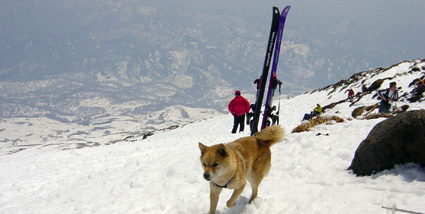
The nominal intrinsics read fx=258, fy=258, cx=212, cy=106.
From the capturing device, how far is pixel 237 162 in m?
4.27

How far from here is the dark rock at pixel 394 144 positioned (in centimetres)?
435

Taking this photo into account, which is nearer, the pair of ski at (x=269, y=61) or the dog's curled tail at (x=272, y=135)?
the dog's curled tail at (x=272, y=135)

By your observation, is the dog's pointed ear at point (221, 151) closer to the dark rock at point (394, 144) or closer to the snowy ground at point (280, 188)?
the snowy ground at point (280, 188)

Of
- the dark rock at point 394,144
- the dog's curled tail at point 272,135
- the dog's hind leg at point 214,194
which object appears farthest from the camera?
the dog's curled tail at point 272,135

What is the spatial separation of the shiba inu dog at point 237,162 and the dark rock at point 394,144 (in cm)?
176

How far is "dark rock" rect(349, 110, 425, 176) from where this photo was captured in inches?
171

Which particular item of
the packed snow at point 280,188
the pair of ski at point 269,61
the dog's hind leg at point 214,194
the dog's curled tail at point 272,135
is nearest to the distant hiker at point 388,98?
the packed snow at point 280,188

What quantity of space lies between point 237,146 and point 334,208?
70.0 inches

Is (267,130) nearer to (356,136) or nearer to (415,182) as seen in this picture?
(415,182)

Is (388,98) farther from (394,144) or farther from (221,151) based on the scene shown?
(221,151)

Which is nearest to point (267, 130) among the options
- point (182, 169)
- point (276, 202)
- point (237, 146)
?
point (237, 146)

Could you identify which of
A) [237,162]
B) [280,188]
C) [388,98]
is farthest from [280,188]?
[388,98]

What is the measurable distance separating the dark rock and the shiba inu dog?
5.76 ft

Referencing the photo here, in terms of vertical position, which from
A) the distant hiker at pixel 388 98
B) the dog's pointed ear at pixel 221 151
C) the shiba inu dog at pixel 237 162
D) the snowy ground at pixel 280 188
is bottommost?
the snowy ground at pixel 280 188
